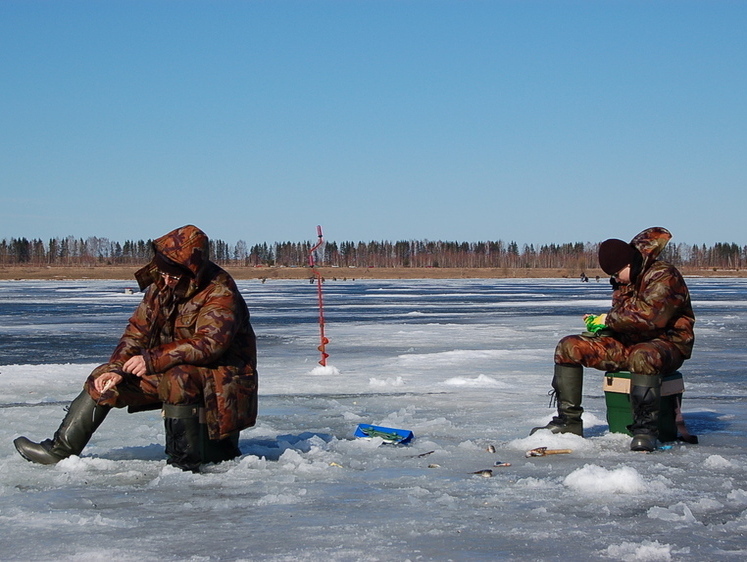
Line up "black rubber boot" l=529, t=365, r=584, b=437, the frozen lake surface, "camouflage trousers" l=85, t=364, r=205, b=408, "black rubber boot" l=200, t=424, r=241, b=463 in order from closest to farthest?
the frozen lake surface → "camouflage trousers" l=85, t=364, r=205, b=408 → "black rubber boot" l=200, t=424, r=241, b=463 → "black rubber boot" l=529, t=365, r=584, b=437

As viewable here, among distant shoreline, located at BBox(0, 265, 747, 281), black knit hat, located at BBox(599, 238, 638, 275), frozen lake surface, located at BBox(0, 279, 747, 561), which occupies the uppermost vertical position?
black knit hat, located at BBox(599, 238, 638, 275)

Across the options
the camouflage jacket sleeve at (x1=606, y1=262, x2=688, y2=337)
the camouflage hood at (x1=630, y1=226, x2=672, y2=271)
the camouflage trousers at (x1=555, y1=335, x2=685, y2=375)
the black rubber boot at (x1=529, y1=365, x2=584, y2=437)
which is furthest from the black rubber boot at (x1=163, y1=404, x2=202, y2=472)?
the camouflage hood at (x1=630, y1=226, x2=672, y2=271)

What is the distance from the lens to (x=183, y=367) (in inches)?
201

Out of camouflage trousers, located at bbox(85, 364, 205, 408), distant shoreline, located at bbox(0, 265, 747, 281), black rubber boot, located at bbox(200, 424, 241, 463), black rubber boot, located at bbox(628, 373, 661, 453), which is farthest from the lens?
distant shoreline, located at bbox(0, 265, 747, 281)

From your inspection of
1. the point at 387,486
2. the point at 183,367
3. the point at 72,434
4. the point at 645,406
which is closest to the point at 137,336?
the point at 183,367

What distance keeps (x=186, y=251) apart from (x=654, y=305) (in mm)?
3021

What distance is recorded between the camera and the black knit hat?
19.6 feet

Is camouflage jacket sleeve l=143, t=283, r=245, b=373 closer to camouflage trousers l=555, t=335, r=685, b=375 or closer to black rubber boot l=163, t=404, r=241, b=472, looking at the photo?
black rubber boot l=163, t=404, r=241, b=472

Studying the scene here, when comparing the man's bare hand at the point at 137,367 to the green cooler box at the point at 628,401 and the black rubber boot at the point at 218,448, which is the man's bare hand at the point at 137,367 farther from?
the green cooler box at the point at 628,401

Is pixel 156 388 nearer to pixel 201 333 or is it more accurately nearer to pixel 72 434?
pixel 201 333

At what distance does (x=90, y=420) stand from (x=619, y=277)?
138 inches

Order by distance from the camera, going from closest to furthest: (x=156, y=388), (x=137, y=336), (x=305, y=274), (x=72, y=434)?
(x=156, y=388)
(x=72, y=434)
(x=137, y=336)
(x=305, y=274)

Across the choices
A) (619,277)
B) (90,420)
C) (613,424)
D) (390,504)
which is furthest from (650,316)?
(90,420)

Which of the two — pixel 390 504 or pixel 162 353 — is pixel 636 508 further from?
pixel 162 353
